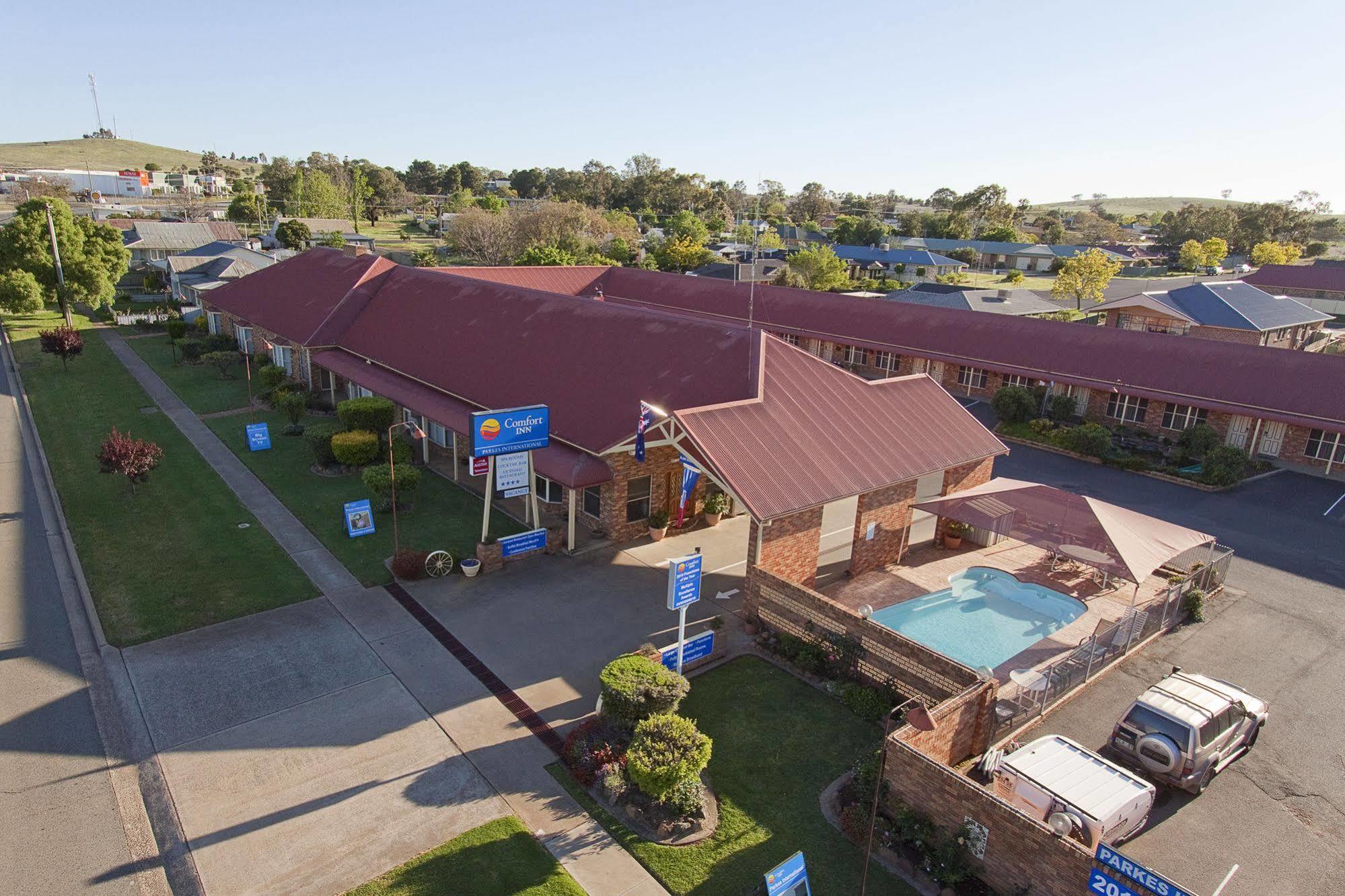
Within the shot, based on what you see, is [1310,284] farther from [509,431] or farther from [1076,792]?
[509,431]

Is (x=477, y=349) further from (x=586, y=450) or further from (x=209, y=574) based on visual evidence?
(x=209, y=574)

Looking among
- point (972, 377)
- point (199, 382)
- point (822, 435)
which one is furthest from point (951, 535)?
point (199, 382)

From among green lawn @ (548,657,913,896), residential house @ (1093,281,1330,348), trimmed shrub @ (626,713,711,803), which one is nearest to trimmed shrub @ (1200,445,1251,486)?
green lawn @ (548,657,913,896)

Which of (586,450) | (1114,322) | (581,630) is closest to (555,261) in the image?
(1114,322)

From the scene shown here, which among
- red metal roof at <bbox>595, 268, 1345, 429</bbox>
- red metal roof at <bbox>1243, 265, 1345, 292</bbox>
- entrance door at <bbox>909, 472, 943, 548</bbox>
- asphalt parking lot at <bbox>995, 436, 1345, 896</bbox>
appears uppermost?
red metal roof at <bbox>1243, 265, 1345, 292</bbox>

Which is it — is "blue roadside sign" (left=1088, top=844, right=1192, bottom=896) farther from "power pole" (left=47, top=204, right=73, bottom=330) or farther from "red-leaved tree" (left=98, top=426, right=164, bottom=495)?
"power pole" (left=47, top=204, right=73, bottom=330)

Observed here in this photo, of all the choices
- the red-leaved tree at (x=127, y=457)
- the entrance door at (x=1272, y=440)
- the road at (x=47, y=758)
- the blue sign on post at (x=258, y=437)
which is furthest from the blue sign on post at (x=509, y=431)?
the entrance door at (x=1272, y=440)
